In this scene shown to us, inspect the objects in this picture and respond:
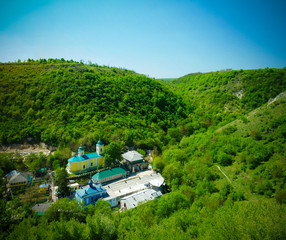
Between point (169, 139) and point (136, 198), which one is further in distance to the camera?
point (169, 139)

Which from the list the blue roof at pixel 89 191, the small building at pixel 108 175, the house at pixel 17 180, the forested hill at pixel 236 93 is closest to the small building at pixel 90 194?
the blue roof at pixel 89 191

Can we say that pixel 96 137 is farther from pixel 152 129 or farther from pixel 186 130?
pixel 186 130

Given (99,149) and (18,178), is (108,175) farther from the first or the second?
(18,178)

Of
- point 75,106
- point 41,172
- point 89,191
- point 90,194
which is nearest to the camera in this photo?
point 90,194

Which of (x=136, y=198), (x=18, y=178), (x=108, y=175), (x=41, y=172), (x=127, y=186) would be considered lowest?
(x=127, y=186)

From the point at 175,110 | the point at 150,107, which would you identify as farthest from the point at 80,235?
Answer: the point at 175,110

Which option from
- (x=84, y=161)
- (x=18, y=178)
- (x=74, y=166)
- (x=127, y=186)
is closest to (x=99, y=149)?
(x=84, y=161)

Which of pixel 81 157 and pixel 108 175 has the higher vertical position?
pixel 81 157
